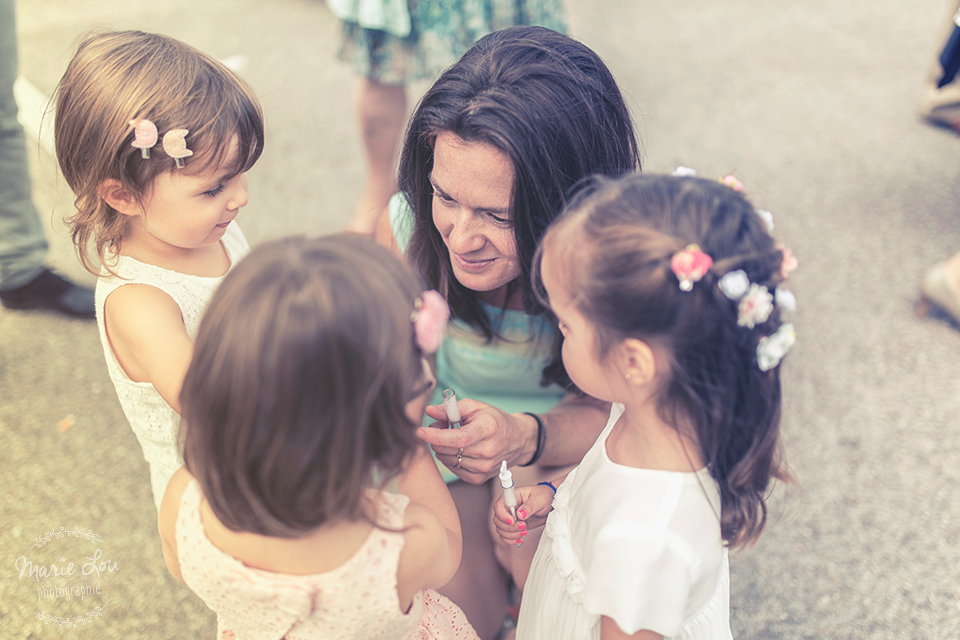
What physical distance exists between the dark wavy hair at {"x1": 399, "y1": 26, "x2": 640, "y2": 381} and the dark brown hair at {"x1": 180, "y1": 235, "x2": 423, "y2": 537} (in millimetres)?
319

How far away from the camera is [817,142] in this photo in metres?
2.44

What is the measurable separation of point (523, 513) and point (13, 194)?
4.76 feet

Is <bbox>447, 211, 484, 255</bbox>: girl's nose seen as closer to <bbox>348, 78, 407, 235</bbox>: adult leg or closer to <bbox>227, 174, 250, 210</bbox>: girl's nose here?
<bbox>227, 174, 250, 210</bbox>: girl's nose

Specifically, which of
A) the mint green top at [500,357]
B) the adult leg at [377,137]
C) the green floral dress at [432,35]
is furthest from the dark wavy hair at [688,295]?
the adult leg at [377,137]

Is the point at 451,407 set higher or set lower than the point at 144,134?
lower

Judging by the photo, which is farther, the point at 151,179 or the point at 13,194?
the point at 13,194

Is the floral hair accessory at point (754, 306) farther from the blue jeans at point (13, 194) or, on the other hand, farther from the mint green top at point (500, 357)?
the blue jeans at point (13, 194)

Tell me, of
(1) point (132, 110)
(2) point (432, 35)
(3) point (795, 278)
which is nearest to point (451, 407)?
(1) point (132, 110)

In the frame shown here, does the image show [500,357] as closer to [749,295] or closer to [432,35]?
[749,295]

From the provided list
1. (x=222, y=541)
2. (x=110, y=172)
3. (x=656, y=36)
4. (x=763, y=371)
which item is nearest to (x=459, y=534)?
(x=222, y=541)

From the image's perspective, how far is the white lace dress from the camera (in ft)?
2.38

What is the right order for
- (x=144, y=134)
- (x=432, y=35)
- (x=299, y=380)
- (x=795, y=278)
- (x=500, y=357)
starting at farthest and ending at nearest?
1. (x=795, y=278)
2. (x=432, y=35)
3. (x=500, y=357)
4. (x=144, y=134)
5. (x=299, y=380)

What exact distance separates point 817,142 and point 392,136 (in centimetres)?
155

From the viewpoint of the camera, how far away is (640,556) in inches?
28.4
